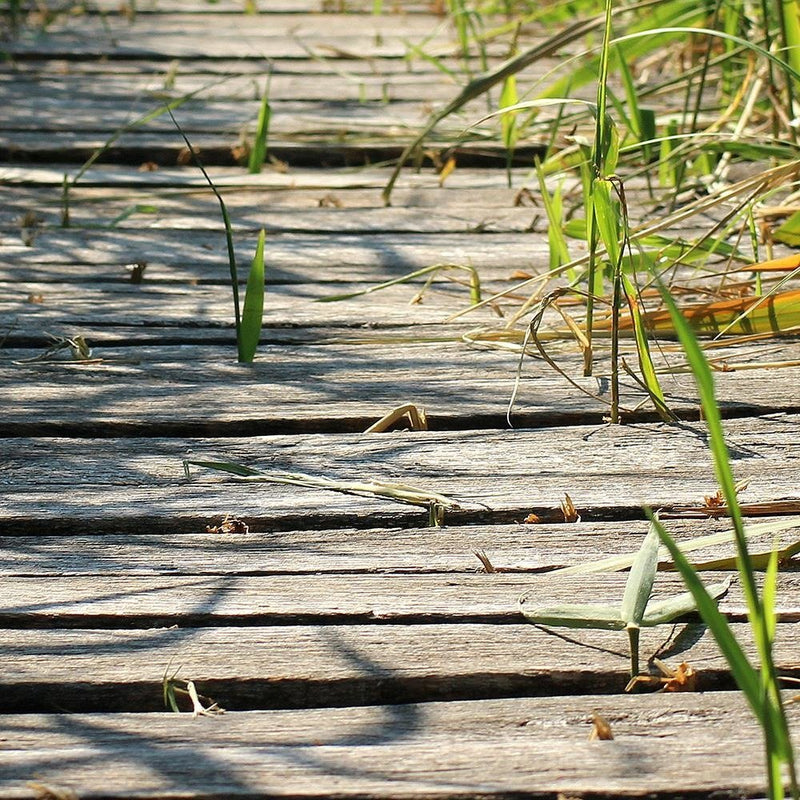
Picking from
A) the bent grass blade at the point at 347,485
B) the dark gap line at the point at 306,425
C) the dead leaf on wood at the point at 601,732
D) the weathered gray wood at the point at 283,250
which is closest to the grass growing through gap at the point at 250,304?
the dark gap line at the point at 306,425

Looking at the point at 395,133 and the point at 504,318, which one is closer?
the point at 504,318

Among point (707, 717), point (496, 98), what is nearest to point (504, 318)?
point (707, 717)

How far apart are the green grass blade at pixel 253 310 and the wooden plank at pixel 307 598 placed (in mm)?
597

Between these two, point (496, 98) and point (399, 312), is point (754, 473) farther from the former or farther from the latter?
point (496, 98)

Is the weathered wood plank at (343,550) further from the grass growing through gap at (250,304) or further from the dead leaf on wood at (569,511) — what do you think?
the grass growing through gap at (250,304)

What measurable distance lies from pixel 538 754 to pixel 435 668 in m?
0.16

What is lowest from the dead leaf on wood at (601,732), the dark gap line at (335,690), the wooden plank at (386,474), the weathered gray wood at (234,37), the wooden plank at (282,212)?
the dead leaf on wood at (601,732)

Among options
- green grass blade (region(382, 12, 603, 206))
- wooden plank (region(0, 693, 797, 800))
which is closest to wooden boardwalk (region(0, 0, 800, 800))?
wooden plank (region(0, 693, 797, 800))

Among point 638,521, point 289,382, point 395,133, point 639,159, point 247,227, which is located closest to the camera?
point 638,521

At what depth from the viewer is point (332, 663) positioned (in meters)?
1.17

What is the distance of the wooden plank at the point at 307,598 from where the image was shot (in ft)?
4.07

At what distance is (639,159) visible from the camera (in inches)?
109

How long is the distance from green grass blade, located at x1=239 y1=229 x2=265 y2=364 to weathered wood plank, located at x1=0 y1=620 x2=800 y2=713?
0.70 meters

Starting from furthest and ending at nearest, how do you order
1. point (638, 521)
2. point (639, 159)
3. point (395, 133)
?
point (395, 133) → point (639, 159) → point (638, 521)
